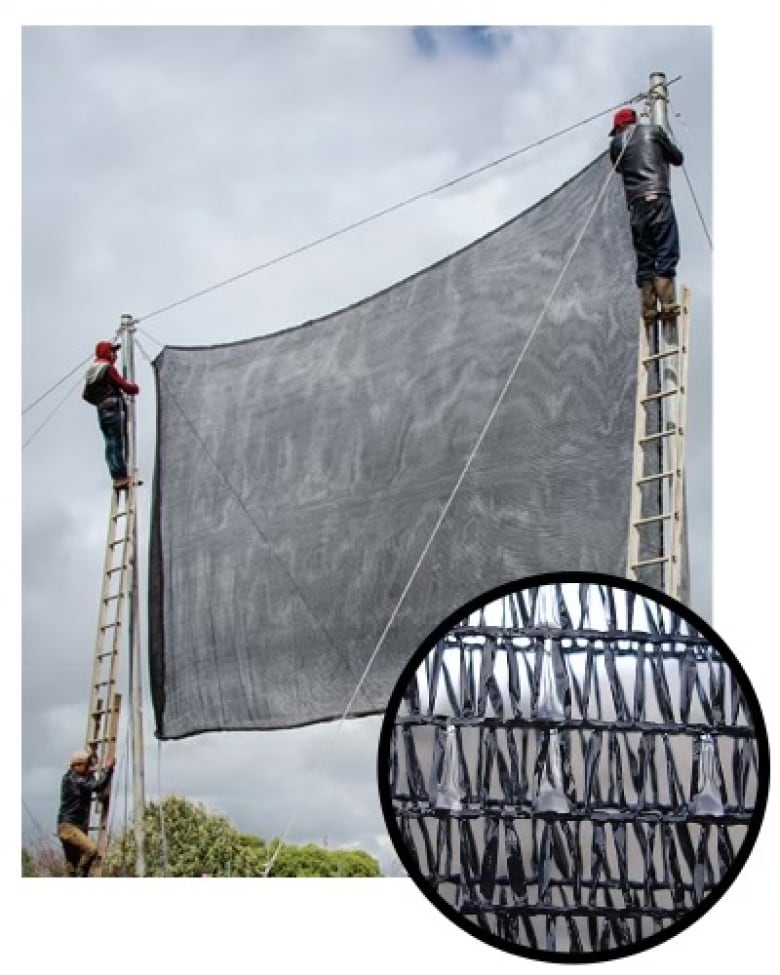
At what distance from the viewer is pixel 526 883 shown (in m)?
3.19

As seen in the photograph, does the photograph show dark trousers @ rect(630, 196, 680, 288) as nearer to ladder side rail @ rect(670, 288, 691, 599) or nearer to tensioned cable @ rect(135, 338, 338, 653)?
ladder side rail @ rect(670, 288, 691, 599)

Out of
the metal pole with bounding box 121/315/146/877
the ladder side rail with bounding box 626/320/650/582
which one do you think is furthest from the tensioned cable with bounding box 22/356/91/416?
the ladder side rail with bounding box 626/320/650/582

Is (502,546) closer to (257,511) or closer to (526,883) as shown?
(257,511)

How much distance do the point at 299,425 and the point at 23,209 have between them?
Result: 919 millimetres

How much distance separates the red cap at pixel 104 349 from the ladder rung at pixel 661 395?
1414mm

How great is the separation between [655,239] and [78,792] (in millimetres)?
2031

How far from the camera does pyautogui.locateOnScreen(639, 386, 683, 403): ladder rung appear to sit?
4.42 meters

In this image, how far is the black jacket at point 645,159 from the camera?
14.9 ft

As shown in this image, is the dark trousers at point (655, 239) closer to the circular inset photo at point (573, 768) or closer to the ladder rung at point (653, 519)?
the ladder rung at point (653, 519)

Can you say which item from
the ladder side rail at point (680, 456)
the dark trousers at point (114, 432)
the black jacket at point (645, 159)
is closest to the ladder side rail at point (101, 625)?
the dark trousers at point (114, 432)

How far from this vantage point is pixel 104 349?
483cm

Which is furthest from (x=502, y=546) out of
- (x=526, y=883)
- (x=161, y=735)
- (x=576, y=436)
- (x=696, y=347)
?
(x=526, y=883)

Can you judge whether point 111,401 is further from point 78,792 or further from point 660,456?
point 660,456

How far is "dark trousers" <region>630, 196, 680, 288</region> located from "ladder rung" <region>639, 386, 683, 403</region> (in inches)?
11.2
